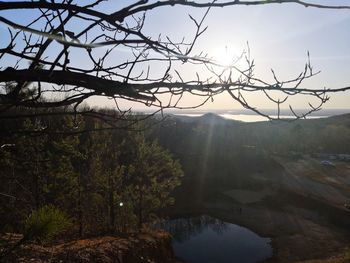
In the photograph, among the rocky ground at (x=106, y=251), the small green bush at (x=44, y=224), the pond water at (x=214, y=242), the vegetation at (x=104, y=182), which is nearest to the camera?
the small green bush at (x=44, y=224)

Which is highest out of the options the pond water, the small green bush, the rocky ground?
the small green bush

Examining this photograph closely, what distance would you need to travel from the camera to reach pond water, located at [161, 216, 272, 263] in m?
24.8

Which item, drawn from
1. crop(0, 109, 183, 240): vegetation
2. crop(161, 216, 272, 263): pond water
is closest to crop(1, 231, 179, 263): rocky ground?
crop(0, 109, 183, 240): vegetation

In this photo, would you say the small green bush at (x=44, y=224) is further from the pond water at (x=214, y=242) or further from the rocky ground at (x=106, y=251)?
the pond water at (x=214, y=242)

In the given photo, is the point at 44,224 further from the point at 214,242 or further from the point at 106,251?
the point at 214,242

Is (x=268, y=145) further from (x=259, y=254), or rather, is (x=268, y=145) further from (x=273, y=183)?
(x=259, y=254)

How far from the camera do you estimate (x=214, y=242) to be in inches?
1078

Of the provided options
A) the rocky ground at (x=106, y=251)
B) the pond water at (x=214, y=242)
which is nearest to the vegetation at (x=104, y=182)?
the rocky ground at (x=106, y=251)

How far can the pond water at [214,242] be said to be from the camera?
81.3 feet

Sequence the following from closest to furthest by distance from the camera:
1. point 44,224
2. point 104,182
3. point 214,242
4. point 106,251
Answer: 1. point 44,224
2. point 106,251
3. point 104,182
4. point 214,242

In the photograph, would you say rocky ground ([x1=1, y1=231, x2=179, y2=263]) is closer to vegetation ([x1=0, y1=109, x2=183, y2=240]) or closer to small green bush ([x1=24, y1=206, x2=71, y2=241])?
vegetation ([x1=0, y1=109, x2=183, y2=240])

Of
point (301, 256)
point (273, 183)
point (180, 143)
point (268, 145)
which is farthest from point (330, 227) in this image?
point (268, 145)

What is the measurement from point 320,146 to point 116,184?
62754 millimetres

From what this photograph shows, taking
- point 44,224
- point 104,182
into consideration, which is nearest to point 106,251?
point 104,182
